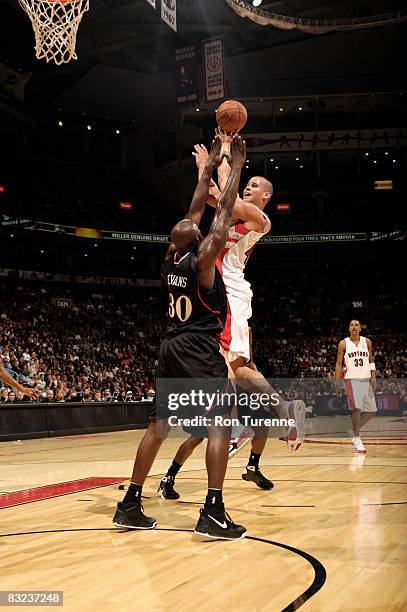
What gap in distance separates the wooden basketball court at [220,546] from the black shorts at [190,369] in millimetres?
752

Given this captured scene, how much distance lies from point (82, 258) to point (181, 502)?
27600mm

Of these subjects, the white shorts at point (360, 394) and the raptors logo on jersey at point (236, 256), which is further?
the white shorts at point (360, 394)

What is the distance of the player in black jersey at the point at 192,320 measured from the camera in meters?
4.12

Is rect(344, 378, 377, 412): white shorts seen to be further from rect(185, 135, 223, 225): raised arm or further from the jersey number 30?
the jersey number 30

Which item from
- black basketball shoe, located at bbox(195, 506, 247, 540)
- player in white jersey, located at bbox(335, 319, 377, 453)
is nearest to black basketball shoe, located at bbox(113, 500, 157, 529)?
black basketball shoe, located at bbox(195, 506, 247, 540)

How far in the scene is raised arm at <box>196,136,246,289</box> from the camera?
Answer: 13.5 ft

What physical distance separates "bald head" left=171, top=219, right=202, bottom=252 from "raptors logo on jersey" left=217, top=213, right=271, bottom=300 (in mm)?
1315

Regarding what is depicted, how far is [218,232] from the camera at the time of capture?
4105mm

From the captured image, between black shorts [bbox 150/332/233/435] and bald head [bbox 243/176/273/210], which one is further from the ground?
bald head [bbox 243/176/273/210]

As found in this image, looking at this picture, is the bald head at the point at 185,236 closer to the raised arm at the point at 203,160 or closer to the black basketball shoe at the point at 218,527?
the raised arm at the point at 203,160

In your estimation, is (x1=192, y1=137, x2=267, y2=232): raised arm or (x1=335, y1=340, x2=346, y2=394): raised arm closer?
(x1=192, y1=137, x2=267, y2=232): raised arm

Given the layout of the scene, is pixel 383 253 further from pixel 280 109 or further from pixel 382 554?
pixel 382 554

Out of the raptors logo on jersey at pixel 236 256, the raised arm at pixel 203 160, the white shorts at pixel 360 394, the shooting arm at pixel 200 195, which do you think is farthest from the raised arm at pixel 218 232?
the white shorts at pixel 360 394

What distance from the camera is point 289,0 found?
23641mm
